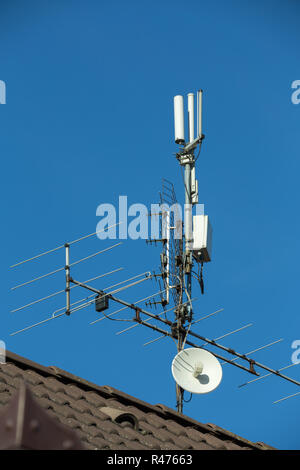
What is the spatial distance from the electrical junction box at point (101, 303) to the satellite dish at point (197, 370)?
5.94 ft

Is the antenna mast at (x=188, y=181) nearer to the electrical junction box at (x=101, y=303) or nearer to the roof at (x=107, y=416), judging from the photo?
the electrical junction box at (x=101, y=303)

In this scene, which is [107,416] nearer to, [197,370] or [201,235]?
[197,370]

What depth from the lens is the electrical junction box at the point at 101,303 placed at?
1245 centimetres

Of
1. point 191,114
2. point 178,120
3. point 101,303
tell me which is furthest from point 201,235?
point 191,114

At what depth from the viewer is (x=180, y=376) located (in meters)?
11.2

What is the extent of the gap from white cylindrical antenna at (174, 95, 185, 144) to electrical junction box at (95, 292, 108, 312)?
3.70 metres

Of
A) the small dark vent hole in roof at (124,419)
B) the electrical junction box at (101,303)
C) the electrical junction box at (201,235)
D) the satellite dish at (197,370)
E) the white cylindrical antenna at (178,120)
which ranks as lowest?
the small dark vent hole in roof at (124,419)

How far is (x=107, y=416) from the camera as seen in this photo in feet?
23.4

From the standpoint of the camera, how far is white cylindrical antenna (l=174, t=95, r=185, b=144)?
14.9m

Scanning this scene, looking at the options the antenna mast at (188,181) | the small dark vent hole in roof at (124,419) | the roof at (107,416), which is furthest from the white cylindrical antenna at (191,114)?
the small dark vent hole in roof at (124,419)

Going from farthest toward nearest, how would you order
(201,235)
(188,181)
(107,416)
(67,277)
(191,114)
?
(191,114), (188,181), (201,235), (67,277), (107,416)

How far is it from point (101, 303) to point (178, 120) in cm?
411
